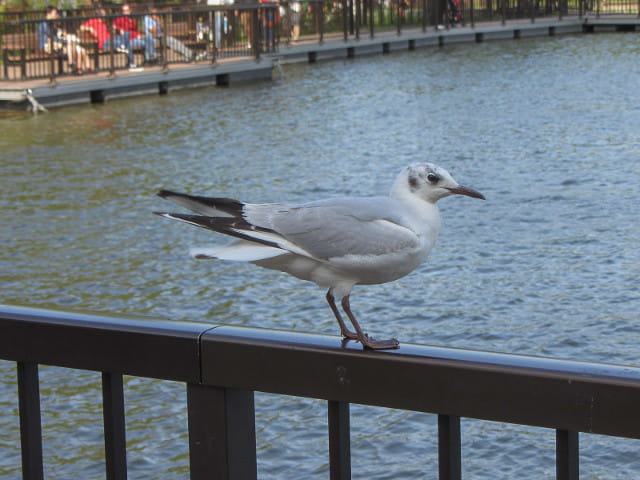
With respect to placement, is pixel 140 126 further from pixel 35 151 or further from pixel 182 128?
pixel 35 151

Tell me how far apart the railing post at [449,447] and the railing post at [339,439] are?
19 centimetres

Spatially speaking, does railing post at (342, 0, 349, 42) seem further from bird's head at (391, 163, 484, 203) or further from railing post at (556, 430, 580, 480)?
railing post at (556, 430, 580, 480)

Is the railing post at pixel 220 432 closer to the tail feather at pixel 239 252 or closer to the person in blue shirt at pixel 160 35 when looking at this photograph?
the tail feather at pixel 239 252

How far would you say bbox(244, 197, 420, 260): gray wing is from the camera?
259cm

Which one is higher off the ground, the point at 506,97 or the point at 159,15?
the point at 159,15

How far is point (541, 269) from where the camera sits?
9.06 metres

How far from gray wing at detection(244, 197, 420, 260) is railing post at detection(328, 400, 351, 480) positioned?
2.20ft

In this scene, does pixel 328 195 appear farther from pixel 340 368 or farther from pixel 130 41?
pixel 130 41

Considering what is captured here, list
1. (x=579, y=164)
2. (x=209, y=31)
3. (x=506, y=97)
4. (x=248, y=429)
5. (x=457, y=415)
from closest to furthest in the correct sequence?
(x=457, y=415) < (x=248, y=429) < (x=579, y=164) < (x=506, y=97) < (x=209, y=31)

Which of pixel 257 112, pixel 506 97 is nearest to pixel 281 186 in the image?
pixel 257 112

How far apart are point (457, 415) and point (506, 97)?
19328 mm

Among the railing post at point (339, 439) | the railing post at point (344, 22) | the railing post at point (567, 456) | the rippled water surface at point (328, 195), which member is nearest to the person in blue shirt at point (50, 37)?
the rippled water surface at point (328, 195)

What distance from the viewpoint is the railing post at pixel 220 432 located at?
206 centimetres

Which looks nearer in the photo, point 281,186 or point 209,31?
point 281,186
